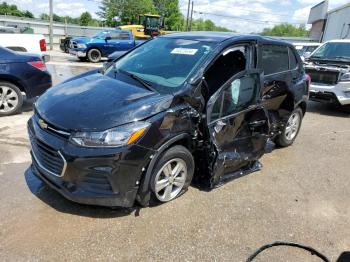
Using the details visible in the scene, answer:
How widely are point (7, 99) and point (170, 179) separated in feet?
14.6

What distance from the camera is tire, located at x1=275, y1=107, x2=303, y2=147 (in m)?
5.71

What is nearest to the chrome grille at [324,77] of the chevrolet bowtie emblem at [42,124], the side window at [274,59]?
the side window at [274,59]

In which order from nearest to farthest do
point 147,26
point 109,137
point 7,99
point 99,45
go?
point 109,137, point 7,99, point 99,45, point 147,26

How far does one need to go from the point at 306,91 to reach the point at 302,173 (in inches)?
66.2

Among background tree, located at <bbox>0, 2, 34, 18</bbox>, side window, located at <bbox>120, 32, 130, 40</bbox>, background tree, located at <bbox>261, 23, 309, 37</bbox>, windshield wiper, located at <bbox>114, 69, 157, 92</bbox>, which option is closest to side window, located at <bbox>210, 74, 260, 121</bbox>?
windshield wiper, located at <bbox>114, 69, 157, 92</bbox>

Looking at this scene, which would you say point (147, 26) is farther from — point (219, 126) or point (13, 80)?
point (219, 126)

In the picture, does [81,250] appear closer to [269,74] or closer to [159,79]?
[159,79]

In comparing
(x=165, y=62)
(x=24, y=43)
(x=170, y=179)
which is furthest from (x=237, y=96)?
(x=24, y=43)

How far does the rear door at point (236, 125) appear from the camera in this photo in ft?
12.5

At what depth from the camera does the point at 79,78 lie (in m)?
4.12

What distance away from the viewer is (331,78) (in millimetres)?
8586

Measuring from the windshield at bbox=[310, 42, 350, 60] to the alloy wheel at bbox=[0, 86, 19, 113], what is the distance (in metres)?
8.21

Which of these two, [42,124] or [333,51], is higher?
[333,51]

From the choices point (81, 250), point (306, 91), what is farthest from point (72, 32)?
point (81, 250)
